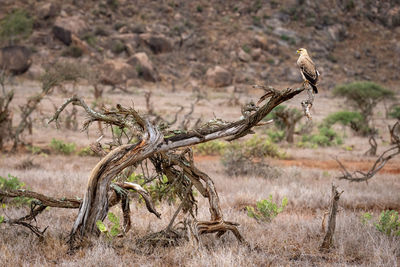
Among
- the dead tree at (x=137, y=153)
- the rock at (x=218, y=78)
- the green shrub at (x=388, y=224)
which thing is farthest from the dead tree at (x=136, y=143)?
the rock at (x=218, y=78)

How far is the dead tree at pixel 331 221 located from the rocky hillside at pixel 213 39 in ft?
136

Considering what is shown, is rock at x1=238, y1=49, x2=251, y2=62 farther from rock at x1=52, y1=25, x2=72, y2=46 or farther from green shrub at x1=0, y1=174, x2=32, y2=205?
green shrub at x1=0, y1=174, x2=32, y2=205

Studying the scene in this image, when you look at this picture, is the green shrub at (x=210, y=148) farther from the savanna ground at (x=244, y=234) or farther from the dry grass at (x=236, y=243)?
the dry grass at (x=236, y=243)

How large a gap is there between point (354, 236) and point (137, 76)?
148 feet

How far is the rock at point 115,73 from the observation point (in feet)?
143

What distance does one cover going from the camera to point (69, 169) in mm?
9383

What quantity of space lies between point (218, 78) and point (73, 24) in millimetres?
22978

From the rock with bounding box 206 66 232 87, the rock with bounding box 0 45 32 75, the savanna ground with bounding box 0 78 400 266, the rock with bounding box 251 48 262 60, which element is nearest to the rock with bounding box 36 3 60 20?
the rock with bounding box 0 45 32 75

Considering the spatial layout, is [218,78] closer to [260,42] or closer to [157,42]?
[157,42]

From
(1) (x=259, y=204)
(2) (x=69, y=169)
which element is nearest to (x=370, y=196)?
(1) (x=259, y=204)

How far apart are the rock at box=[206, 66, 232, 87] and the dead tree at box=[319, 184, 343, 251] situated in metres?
46.4

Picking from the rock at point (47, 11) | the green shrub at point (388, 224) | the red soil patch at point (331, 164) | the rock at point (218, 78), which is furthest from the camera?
the rock at point (47, 11)

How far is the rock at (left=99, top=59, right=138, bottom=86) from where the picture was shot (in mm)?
43531

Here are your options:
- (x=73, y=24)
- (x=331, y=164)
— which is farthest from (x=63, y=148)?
(x=73, y=24)
